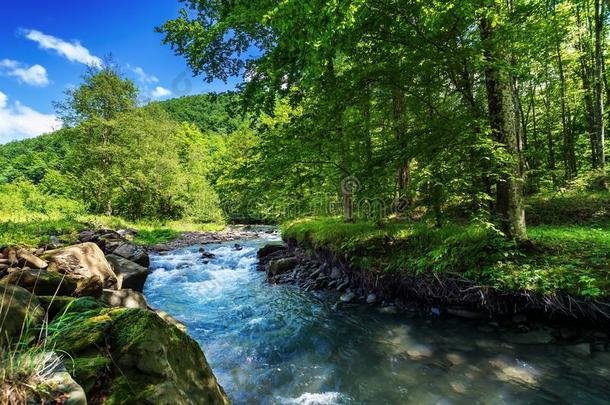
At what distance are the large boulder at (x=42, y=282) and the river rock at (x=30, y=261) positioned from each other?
2.62 feet

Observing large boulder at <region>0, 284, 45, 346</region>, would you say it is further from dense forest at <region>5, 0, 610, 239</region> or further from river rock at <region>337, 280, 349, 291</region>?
river rock at <region>337, 280, 349, 291</region>

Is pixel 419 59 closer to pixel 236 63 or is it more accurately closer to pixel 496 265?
pixel 496 265

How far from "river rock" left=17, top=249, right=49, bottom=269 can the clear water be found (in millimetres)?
3087

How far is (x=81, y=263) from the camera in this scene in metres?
6.84

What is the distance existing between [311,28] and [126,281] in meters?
7.73

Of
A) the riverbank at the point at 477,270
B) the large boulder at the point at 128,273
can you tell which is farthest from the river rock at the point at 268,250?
the large boulder at the point at 128,273

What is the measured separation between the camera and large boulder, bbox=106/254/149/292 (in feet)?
28.0

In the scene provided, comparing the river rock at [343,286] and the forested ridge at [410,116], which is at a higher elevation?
the forested ridge at [410,116]

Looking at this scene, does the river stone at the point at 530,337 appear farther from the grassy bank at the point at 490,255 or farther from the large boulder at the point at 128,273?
the large boulder at the point at 128,273

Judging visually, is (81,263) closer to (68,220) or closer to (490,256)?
(490,256)

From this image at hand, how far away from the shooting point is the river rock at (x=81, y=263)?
6.47 m

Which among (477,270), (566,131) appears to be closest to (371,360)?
(477,270)

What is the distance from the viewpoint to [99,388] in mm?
2475

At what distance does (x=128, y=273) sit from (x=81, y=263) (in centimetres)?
207
